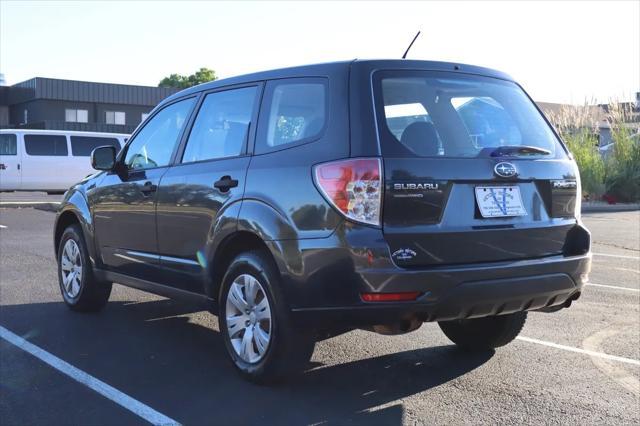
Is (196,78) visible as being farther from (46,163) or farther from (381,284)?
(381,284)

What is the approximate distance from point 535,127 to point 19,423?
11.5 feet

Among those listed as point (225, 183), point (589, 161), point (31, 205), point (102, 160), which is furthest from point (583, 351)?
point (31, 205)

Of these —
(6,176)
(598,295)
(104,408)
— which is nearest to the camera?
(104,408)

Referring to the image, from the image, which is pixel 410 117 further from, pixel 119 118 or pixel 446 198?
pixel 119 118

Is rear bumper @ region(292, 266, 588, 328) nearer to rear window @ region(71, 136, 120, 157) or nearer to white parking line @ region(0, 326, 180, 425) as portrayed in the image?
white parking line @ region(0, 326, 180, 425)

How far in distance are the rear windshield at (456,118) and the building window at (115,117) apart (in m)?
48.2

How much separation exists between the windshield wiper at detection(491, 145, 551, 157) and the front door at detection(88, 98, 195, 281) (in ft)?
7.82

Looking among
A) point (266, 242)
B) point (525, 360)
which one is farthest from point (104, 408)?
point (525, 360)

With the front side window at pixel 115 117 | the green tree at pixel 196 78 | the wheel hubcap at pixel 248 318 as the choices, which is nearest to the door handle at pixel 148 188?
the wheel hubcap at pixel 248 318

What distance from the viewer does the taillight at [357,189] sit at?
373cm

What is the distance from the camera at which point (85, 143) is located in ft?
73.4

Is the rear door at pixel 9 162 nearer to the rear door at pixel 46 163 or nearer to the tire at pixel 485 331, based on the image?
the rear door at pixel 46 163

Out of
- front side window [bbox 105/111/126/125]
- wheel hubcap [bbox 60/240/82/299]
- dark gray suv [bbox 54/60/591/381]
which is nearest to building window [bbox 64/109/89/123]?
front side window [bbox 105/111/126/125]

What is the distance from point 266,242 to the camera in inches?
165
